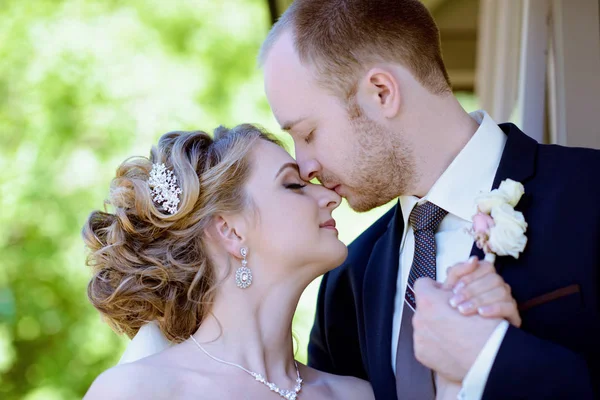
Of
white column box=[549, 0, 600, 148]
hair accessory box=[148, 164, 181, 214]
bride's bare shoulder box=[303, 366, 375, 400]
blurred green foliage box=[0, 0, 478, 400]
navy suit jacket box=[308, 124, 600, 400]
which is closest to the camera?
navy suit jacket box=[308, 124, 600, 400]

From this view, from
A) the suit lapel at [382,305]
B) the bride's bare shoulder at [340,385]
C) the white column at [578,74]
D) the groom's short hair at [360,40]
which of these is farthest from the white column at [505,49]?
the bride's bare shoulder at [340,385]

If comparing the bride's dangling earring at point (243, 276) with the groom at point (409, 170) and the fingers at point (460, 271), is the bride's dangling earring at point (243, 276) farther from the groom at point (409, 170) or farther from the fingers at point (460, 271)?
the fingers at point (460, 271)

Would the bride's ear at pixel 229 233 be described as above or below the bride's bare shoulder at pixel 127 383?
above

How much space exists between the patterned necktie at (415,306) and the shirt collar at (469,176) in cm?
5

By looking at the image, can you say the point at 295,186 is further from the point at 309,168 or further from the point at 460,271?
the point at 460,271

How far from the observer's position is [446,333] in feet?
6.64

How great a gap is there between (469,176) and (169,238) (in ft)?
3.32

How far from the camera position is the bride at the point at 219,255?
2588 millimetres

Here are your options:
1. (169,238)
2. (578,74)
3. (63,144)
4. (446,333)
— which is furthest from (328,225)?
(63,144)

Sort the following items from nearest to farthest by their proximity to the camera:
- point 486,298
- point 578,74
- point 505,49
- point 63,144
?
point 486,298
point 578,74
point 505,49
point 63,144

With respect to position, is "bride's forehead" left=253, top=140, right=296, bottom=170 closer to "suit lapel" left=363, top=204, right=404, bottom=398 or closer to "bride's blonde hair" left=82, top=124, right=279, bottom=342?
"bride's blonde hair" left=82, top=124, right=279, bottom=342

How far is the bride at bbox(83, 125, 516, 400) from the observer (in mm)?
2588

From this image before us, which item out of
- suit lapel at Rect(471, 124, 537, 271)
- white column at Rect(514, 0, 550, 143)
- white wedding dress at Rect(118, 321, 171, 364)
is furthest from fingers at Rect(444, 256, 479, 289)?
white column at Rect(514, 0, 550, 143)

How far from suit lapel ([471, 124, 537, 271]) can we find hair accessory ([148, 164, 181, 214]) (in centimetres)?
98
